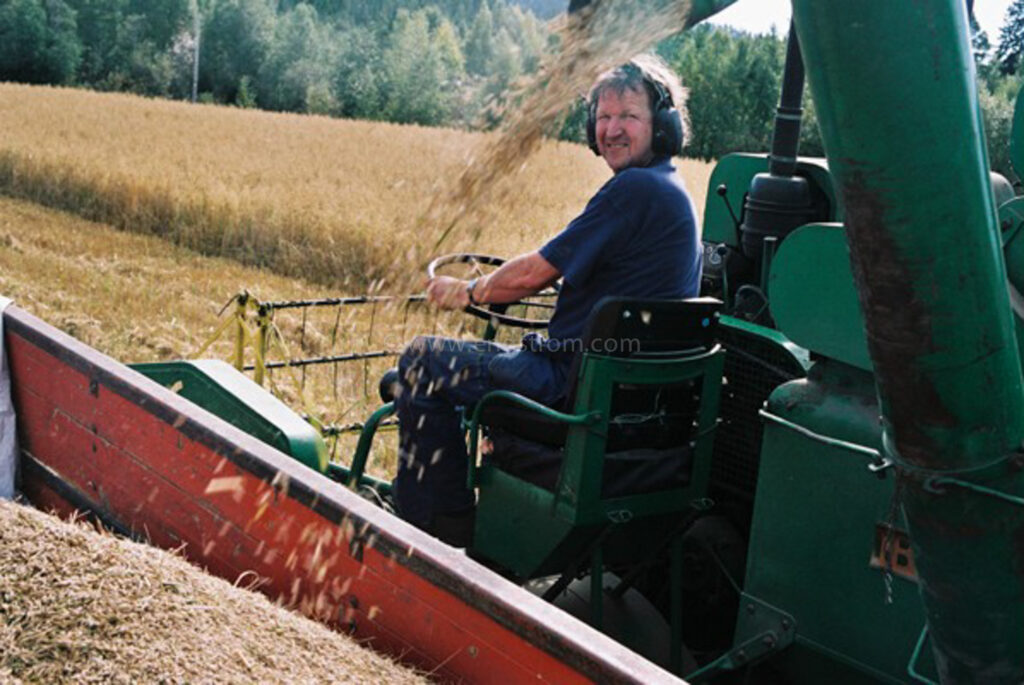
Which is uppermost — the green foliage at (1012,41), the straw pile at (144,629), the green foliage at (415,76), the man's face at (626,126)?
the green foliage at (415,76)

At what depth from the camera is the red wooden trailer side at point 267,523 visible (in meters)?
2.15

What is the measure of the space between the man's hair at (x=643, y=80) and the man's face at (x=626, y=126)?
13mm

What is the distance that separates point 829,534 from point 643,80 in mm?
1302

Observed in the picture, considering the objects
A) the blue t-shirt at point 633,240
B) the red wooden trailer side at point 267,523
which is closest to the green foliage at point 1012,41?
the blue t-shirt at point 633,240

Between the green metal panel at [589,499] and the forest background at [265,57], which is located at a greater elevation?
the forest background at [265,57]

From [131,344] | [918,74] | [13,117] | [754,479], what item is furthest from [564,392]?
[13,117]

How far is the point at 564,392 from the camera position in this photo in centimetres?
321

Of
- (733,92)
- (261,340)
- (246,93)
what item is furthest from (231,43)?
(261,340)

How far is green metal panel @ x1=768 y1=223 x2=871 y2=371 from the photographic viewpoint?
8.57 ft

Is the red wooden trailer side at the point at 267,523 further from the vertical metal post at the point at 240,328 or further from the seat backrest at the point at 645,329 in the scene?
the vertical metal post at the point at 240,328

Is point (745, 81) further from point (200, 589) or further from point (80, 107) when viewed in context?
point (200, 589)

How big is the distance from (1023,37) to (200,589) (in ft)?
9.24

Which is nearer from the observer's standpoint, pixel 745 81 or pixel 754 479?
pixel 754 479

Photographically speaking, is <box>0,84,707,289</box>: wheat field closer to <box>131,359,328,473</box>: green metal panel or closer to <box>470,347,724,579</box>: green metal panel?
<box>131,359,328,473</box>: green metal panel
